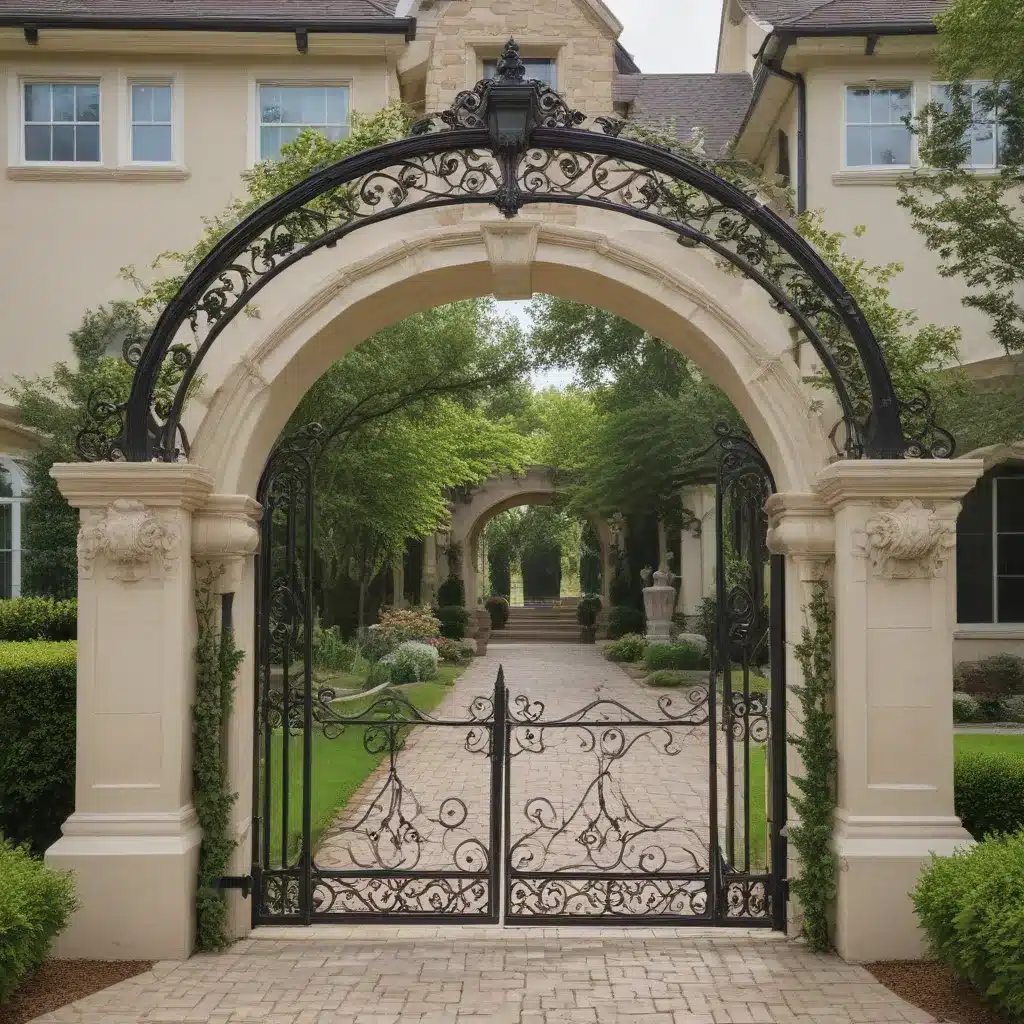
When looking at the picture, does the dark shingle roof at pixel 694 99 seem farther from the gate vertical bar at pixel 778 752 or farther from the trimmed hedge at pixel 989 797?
the trimmed hedge at pixel 989 797

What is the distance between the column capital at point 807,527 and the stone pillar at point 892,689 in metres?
0.16

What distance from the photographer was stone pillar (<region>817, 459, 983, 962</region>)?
5.86 meters

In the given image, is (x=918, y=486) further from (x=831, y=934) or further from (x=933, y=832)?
(x=831, y=934)

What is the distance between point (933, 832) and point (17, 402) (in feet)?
43.8

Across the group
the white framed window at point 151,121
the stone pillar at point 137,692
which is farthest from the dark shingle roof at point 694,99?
the stone pillar at point 137,692

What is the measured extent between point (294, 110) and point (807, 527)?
497 inches

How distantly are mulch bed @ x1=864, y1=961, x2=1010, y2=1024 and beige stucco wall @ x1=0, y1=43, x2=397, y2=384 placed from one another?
1359 centimetres

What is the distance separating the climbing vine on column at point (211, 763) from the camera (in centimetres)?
612

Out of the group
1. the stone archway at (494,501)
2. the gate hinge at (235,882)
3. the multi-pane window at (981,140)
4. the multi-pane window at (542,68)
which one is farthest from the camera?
the stone archway at (494,501)

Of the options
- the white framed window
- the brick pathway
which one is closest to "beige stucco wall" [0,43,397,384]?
the white framed window

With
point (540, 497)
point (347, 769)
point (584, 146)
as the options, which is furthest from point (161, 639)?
point (540, 497)

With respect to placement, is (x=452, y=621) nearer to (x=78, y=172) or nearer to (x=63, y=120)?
(x=78, y=172)

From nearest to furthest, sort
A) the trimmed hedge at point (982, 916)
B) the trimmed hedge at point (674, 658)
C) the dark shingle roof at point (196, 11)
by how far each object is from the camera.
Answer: the trimmed hedge at point (982, 916), the dark shingle roof at point (196, 11), the trimmed hedge at point (674, 658)

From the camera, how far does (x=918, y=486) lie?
235 inches
